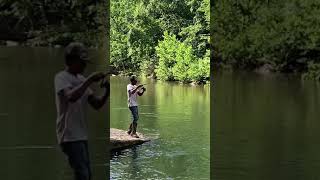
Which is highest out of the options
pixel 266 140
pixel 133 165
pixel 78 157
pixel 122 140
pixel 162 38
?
pixel 162 38

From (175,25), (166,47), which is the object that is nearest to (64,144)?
(166,47)

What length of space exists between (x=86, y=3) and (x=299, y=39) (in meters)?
35.6

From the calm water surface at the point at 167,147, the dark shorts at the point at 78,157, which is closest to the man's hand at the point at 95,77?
the dark shorts at the point at 78,157

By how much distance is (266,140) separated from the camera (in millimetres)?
14844

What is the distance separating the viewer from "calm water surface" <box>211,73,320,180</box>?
10.5 metres

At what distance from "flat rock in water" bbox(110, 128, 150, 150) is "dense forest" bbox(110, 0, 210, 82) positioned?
105 ft

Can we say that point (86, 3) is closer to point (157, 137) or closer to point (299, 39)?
point (157, 137)

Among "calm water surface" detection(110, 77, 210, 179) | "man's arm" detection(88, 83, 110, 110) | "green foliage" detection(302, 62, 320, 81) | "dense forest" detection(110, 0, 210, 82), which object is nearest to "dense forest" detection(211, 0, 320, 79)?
"green foliage" detection(302, 62, 320, 81)

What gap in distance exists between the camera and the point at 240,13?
55.4 m

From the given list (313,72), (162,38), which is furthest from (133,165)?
(162,38)

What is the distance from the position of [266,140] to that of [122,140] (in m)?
3.84

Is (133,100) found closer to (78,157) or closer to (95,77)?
(78,157)

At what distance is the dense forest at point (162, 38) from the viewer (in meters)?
48.6

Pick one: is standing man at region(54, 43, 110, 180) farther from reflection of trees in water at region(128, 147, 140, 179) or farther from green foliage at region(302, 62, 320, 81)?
green foliage at region(302, 62, 320, 81)
